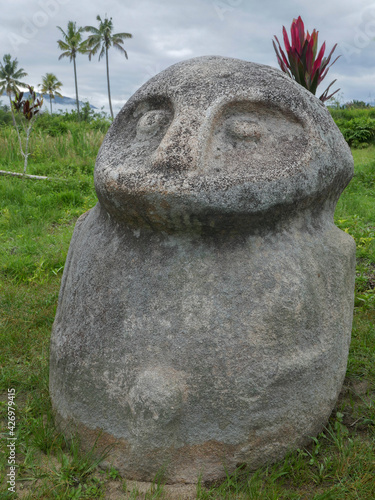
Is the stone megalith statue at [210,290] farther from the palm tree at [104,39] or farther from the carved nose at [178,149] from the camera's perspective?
the palm tree at [104,39]

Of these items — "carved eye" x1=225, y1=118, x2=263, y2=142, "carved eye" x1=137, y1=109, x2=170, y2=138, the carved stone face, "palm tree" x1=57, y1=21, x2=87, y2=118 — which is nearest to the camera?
the carved stone face

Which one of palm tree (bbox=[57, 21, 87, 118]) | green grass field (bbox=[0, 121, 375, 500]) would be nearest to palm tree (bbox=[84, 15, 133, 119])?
palm tree (bbox=[57, 21, 87, 118])

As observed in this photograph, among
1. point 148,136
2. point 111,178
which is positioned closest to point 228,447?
point 111,178

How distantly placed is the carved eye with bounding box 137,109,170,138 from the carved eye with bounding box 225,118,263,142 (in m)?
0.27

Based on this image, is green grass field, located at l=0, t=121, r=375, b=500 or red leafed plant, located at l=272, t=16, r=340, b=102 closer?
green grass field, located at l=0, t=121, r=375, b=500

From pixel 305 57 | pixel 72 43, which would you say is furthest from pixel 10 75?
pixel 305 57

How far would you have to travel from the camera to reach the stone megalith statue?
174cm

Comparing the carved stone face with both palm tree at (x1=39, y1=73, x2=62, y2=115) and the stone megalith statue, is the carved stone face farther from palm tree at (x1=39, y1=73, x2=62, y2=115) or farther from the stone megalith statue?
palm tree at (x1=39, y1=73, x2=62, y2=115)

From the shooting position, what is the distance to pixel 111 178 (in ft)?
6.07

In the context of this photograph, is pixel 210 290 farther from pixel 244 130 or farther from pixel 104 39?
pixel 104 39

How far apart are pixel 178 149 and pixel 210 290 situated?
1.69ft

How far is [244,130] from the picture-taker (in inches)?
73.0

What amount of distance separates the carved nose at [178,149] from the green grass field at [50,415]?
113 centimetres

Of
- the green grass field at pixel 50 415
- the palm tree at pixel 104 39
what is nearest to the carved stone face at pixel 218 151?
the green grass field at pixel 50 415
